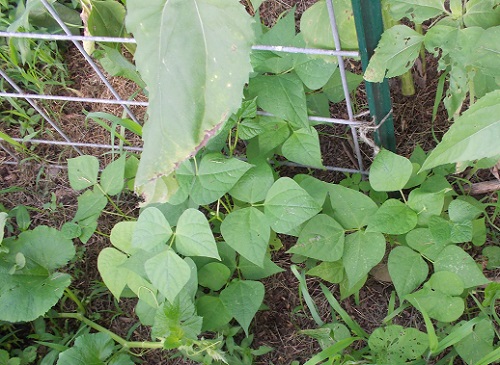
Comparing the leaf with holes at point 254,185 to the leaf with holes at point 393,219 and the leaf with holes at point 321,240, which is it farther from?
the leaf with holes at point 393,219

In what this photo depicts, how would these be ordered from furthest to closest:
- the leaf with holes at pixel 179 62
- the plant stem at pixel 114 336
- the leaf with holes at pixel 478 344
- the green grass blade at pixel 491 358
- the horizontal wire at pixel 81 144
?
the horizontal wire at pixel 81 144
the plant stem at pixel 114 336
the leaf with holes at pixel 478 344
the green grass blade at pixel 491 358
the leaf with holes at pixel 179 62

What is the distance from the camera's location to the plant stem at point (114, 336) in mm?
1541

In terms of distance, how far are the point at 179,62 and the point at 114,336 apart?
1086mm

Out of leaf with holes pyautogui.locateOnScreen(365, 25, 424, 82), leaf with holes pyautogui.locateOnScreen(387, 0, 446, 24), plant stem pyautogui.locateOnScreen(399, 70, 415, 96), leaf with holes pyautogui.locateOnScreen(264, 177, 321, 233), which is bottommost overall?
leaf with holes pyautogui.locateOnScreen(264, 177, 321, 233)

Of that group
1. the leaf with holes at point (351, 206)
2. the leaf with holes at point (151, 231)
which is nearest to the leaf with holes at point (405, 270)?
the leaf with holes at point (351, 206)

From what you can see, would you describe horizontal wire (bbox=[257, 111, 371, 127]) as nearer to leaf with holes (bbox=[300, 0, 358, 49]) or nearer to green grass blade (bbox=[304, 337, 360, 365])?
leaf with holes (bbox=[300, 0, 358, 49])

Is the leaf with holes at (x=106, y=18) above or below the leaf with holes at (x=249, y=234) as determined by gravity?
above

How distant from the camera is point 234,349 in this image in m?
1.52

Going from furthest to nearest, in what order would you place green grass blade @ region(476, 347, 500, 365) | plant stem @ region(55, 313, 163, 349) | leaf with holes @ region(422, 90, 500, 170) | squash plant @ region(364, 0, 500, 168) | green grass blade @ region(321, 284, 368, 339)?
plant stem @ region(55, 313, 163, 349) < green grass blade @ region(321, 284, 368, 339) < green grass blade @ region(476, 347, 500, 365) < squash plant @ region(364, 0, 500, 168) < leaf with holes @ region(422, 90, 500, 170)

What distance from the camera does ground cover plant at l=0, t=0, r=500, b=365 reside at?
4.29 ft

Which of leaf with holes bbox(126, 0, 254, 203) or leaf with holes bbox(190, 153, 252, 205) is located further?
leaf with holes bbox(190, 153, 252, 205)

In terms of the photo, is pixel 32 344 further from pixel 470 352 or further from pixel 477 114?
→ pixel 477 114

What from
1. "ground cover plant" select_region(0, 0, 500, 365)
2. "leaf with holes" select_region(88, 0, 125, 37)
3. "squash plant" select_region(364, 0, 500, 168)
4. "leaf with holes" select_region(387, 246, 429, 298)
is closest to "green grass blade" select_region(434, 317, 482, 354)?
"ground cover plant" select_region(0, 0, 500, 365)

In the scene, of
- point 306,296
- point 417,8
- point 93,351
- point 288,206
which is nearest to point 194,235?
point 288,206
